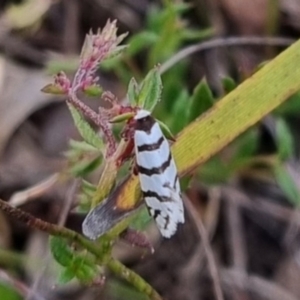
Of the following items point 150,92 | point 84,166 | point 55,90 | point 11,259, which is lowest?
point 11,259

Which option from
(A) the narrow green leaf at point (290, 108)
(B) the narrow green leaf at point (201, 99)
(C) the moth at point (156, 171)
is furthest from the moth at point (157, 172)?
(A) the narrow green leaf at point (290, 108)

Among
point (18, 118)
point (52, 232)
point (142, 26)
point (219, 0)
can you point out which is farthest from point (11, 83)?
point (52, 232)

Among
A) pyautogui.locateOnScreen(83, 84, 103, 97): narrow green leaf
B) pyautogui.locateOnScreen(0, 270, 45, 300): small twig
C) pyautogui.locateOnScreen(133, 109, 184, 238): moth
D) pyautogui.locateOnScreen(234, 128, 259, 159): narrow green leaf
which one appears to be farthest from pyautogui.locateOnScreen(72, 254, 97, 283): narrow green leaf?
pyautogui.locateOnScreen(234, 128, 259, 159): narrow green leaf

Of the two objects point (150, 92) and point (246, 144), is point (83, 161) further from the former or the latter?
point (246, 144)

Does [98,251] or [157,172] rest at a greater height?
[157,172]

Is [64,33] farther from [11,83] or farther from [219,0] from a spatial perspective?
[219,0]

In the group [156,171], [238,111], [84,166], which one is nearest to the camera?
[156,171]

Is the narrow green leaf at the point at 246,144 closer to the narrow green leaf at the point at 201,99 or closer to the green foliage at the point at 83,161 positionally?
the narrow green leaf at the point at 201,99

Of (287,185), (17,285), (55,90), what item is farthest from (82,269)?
(287,185)

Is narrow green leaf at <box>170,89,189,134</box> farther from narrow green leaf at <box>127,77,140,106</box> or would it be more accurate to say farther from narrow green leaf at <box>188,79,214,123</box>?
narrow green leaf at <box>127,77,140,106</box>
